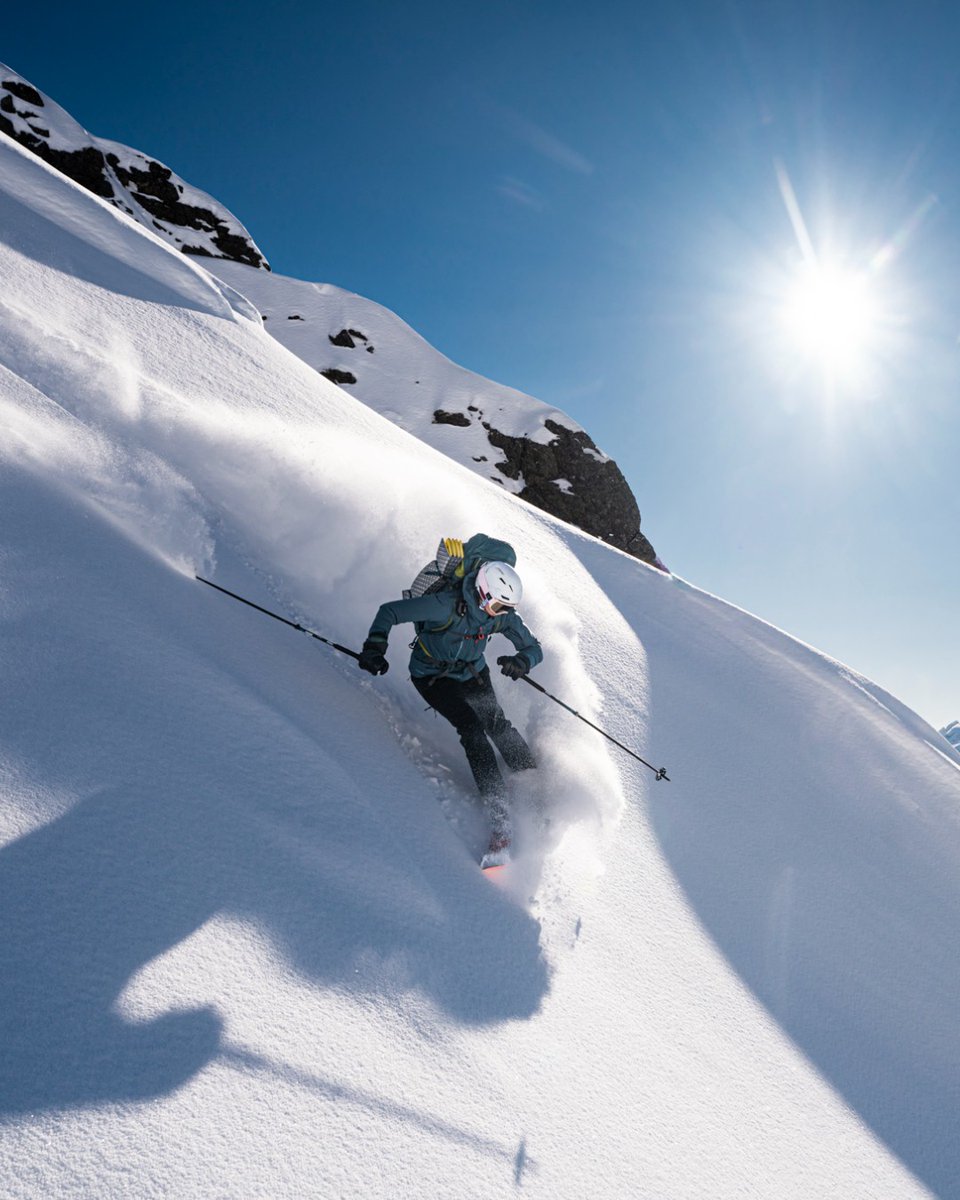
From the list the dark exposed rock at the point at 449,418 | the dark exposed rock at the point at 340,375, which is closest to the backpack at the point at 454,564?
the dark exposed rock at the point at 449,418

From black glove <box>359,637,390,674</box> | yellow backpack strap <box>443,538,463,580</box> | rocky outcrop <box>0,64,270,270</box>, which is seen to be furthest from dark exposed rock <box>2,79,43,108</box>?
black glove <box>359,637,390,674</box>

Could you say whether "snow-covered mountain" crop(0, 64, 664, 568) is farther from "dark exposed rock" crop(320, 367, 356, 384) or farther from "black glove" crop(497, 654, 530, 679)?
"black glove" crop(497, 654, 530, 679)

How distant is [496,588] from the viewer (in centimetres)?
391

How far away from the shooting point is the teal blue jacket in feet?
13.1

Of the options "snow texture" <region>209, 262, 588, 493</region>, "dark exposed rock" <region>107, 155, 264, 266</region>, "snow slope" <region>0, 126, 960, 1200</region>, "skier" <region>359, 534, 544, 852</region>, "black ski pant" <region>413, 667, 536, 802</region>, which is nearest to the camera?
"snow slope" <region>0, 126, 960, 1200</region>

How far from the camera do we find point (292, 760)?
9.39 feet

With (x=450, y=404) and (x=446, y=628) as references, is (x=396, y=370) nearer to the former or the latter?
(x=450, y=404)

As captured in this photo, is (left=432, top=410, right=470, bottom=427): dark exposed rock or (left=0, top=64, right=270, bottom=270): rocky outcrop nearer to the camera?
(left=432, top=410, right=470, bottom=427): dark exposed rock

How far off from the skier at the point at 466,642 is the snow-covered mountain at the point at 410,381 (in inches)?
1769

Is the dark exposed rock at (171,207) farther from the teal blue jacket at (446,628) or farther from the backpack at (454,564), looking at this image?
the teal blue jacket at (446,628)

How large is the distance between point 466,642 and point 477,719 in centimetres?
53

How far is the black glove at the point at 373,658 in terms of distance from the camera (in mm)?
3758

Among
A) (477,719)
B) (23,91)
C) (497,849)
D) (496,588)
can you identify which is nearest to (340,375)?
(23,91)

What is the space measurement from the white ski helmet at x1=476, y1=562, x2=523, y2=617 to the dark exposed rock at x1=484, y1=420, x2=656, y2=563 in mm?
47522
